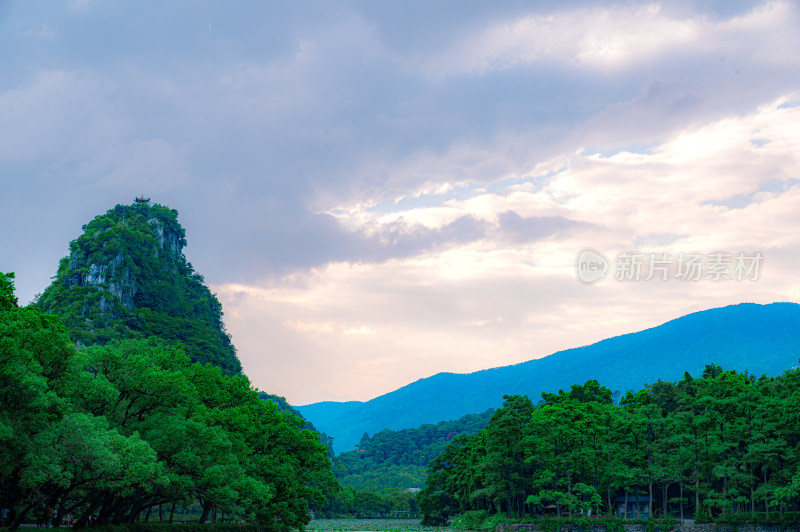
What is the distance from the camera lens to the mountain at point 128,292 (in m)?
115

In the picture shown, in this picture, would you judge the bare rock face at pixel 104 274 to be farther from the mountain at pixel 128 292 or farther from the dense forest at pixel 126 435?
the dense forest at pixel 126 435

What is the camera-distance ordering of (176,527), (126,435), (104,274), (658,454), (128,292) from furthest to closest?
(128,292)
(104,274)
(658,454)
(176,527)
(126,435)

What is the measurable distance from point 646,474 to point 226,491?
4377 centimetres

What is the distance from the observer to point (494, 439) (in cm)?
7169

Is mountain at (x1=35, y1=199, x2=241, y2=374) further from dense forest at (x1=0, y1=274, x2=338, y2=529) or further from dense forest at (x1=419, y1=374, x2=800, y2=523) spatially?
dense forest at (x1=419, y1=374, x2=800, y2=523)

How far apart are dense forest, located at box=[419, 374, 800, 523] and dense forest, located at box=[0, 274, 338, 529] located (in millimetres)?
22283

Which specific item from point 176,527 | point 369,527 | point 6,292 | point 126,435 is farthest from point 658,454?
point 6,292

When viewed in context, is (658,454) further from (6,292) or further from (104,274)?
(104,274)

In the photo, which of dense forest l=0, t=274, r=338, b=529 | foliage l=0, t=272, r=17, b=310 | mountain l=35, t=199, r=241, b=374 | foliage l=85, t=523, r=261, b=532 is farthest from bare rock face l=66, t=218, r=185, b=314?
foliage l=0, t=272, r=17, b=310

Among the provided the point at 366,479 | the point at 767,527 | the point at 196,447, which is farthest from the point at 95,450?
the point at 366,479

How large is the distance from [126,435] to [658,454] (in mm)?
50154

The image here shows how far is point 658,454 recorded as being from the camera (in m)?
68.6

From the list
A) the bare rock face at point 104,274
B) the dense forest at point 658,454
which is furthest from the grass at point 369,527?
the bare rock face at point 104,274

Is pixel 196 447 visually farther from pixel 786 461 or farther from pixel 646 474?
pixel 786 461
